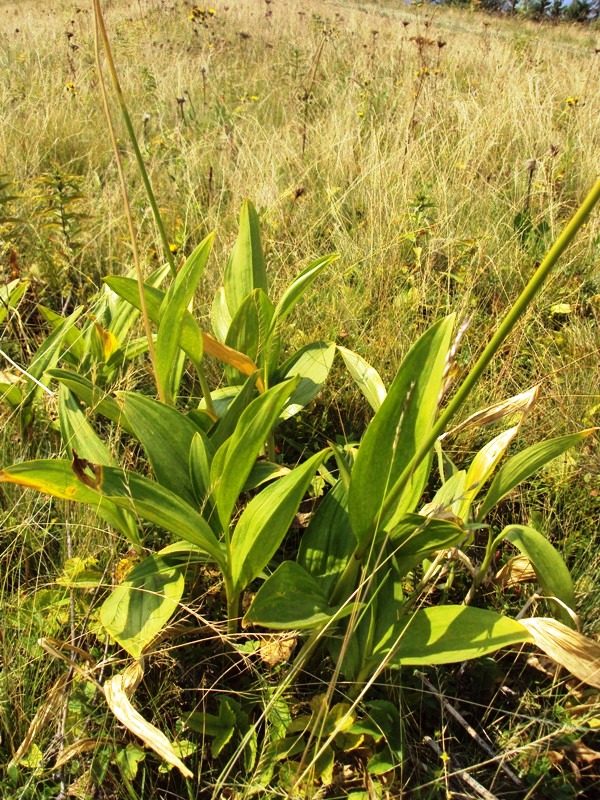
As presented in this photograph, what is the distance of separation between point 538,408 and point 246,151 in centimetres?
214

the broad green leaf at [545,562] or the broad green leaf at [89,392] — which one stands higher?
the broad green leaf at [89,392]

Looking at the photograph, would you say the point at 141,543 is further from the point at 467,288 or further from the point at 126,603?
the point at 467,288

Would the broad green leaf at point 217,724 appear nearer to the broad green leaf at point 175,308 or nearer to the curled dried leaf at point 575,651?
the curled dried leaf at point 575,651

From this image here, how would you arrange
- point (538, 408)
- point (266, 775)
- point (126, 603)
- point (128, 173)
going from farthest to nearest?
point (128, 173) < point (538, 408) < point (126, 603) < point (266, 775)

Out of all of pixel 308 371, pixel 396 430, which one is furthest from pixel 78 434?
pixel 396 430

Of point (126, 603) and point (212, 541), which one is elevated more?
point (212, 541)

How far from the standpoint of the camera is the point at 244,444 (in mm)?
1078

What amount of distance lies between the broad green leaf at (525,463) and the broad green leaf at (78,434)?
0.76 metres

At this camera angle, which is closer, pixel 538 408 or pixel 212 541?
pixel 212 541

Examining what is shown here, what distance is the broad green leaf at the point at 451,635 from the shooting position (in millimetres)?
923

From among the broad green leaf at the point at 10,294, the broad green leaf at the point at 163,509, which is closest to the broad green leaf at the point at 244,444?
the broad green leaf at the point at 163,509

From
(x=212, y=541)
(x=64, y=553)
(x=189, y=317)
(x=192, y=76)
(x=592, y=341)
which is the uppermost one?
(x=192, y=76)

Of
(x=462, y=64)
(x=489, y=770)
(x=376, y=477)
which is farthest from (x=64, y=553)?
(x=462, y=64)

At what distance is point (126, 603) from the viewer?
42.5 inches
